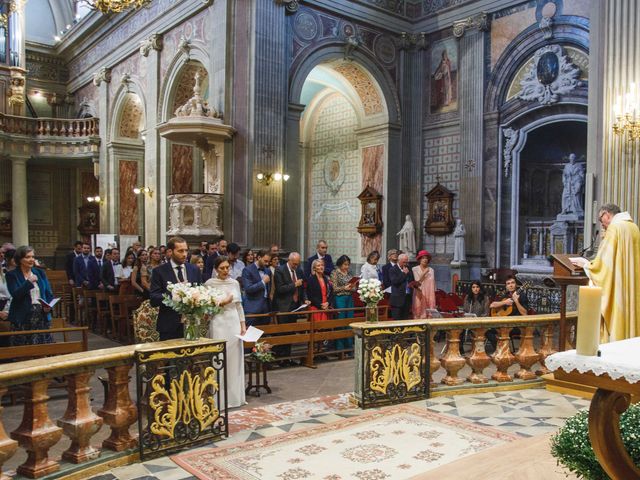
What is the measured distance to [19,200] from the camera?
20.5 metres

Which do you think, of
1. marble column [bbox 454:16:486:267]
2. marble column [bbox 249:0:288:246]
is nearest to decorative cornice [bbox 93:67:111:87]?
marble column [bbox 249:0:288:246]

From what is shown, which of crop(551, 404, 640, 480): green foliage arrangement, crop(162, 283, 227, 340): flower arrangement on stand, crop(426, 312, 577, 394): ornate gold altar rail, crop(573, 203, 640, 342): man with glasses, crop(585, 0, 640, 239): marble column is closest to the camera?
crop(551, 404, 640, 480): green foliage arrangement

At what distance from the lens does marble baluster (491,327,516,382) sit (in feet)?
21.9

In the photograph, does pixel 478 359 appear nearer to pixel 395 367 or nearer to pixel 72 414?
pixel 395 367

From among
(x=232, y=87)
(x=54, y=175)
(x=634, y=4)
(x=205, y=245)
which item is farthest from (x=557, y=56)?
(x=54, y=175)

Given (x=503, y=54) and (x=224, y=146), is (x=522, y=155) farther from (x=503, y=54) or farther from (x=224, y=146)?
(x=224, y=146)

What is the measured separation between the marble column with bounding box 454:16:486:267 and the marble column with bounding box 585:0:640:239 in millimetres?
4941

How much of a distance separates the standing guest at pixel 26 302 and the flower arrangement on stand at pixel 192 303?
239cm

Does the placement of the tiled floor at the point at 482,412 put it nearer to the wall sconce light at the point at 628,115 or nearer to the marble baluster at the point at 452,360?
the marble baluster at the point at 452,360

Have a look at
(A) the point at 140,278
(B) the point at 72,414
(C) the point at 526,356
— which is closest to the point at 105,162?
(A) the point at 140,278

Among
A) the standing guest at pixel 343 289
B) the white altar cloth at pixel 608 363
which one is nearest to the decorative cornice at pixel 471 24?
the standing guest at pixel 343 289

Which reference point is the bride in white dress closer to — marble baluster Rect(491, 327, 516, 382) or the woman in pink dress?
marble baluster Rect(491, 327, 516, 382)

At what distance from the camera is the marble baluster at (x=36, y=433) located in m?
3.80

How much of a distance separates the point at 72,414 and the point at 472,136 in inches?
510
